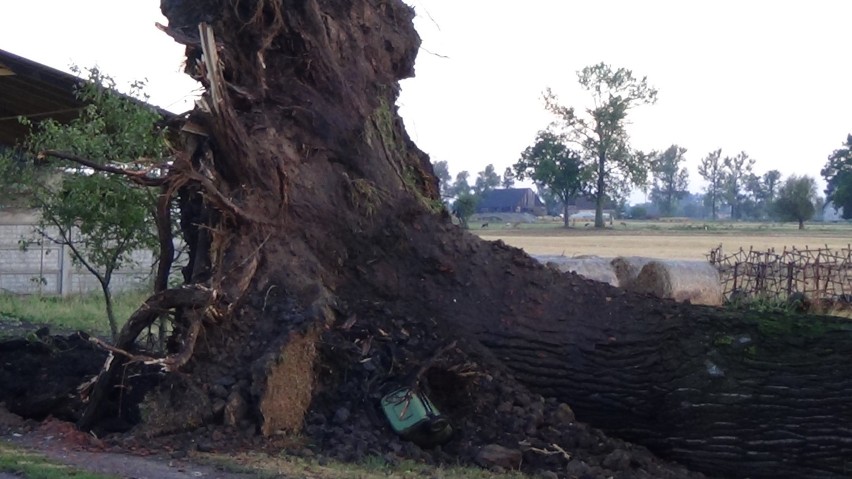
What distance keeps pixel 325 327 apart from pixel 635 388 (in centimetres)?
254

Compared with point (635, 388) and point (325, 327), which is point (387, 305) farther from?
point (635, 388)

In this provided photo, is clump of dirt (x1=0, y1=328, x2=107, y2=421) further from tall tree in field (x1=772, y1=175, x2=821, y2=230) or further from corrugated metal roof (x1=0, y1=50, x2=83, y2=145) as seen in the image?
tall tree in field (x1=772, y1=175, x2=821, y2=230)

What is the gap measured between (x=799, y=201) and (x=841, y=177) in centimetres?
506

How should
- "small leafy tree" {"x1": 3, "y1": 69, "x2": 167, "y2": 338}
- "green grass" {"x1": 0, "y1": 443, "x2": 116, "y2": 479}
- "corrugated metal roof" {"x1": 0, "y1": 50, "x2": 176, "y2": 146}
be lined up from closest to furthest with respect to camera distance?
"green grass" {"x1": 0, "y1": 443, "x2": 116, "y2": 479}, "small leafy tree" {"x1": 3, "y1": 69, "x2": 167, "y2": 338}, "corrugated metal roof" {"x1": 0, "y1": 50, "x2": 176, "y2": 146}

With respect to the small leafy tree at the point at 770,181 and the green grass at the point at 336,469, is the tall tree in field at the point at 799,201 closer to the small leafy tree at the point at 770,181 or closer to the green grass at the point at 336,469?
the small leafy tree at the point at 770,181

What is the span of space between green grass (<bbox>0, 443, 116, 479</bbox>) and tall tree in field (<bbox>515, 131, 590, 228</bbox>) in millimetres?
70062

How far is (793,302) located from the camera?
19359 millimetres

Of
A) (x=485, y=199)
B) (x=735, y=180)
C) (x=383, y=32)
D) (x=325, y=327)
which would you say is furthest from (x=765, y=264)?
(x=735, y=180)

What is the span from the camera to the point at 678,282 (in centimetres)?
1995

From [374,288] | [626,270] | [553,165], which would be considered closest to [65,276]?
[626,270]

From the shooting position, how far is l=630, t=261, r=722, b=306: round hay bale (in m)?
19.7

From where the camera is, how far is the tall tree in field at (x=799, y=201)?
79562 millimetres

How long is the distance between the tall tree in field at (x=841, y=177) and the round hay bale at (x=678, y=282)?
53529 mm

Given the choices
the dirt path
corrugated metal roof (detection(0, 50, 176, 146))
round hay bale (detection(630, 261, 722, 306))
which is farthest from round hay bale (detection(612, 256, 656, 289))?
the dirt path
